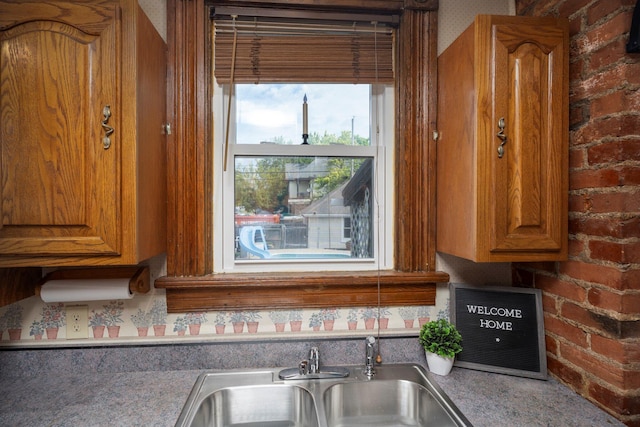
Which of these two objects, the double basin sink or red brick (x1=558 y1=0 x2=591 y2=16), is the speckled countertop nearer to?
the double basin sink

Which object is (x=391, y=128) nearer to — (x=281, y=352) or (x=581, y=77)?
(x=581, y=77)

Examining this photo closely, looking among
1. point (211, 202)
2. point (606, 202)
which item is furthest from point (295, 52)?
A: point (606, 202)

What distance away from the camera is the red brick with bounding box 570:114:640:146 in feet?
3.26

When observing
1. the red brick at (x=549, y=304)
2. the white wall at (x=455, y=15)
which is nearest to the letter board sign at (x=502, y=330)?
the red brick at (x=549, y=304)

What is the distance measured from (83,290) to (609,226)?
1708 millimetres

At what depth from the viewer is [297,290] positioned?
136 centimetres

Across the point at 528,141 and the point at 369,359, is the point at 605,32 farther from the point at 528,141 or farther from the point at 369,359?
the point at 369,359

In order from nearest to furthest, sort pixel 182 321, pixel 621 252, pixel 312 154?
pixel 621 252 < pixel 182 321 < pixel 312 154

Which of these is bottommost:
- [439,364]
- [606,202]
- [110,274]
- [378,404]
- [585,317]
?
[378,404]

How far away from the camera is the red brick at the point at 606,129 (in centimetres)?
99

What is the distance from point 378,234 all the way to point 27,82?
4.20ft

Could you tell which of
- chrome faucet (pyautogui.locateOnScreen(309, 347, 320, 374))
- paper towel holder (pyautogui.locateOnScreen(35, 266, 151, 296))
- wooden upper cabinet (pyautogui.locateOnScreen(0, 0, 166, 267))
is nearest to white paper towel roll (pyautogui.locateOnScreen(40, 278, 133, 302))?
paper towel holder (pyautogui.locateOnScreen(35, 266, 151, 296))

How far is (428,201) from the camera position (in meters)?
1.40

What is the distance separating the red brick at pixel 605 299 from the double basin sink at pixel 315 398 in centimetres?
55
